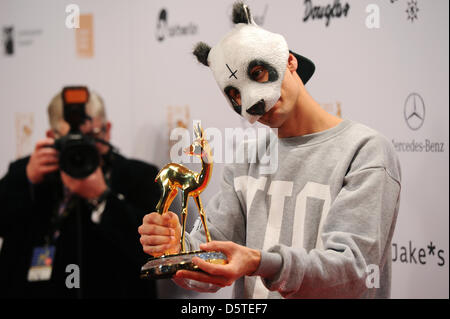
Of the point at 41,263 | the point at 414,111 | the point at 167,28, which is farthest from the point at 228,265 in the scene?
the point at 41,263

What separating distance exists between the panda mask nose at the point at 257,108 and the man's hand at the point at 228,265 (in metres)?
0.18

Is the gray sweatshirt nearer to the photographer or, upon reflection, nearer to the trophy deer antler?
the trophy deer antler

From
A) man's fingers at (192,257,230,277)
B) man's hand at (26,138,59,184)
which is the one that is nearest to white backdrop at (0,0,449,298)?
man's fingers at (192,257,230,277)

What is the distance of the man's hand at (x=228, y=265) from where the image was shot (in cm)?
58

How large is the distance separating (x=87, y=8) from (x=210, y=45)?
25.4 inches

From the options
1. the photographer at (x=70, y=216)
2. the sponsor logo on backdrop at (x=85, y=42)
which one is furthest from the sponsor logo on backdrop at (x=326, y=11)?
the sponsor logo on backdrop at (x=85, y=42)

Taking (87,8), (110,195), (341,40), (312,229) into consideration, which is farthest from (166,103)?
(312,229)

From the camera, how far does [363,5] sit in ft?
2.76

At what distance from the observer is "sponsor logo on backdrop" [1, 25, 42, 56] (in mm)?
1309

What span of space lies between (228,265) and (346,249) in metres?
Result: 0.15

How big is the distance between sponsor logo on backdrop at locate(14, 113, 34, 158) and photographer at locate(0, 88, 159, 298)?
7 centimetres

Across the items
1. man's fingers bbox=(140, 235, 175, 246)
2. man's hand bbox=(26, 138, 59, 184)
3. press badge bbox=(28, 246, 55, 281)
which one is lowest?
press badge bbox=(28, 246, 55, 281)

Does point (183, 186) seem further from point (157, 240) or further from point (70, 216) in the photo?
point (70, 216)
